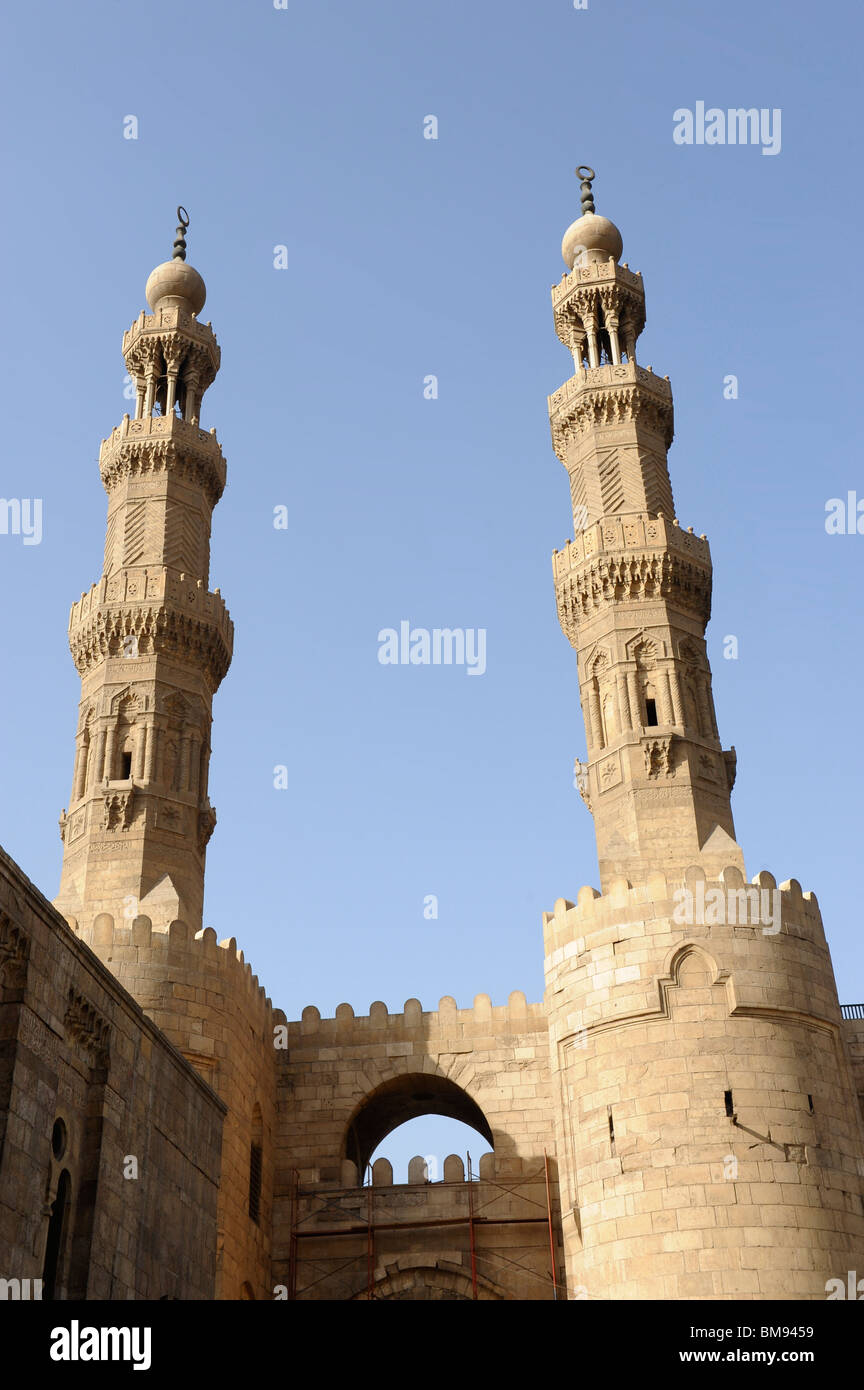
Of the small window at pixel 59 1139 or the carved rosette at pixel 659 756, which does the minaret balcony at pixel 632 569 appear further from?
the small window at pixel 59 1139

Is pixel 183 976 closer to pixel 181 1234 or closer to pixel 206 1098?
pixel 206 1098

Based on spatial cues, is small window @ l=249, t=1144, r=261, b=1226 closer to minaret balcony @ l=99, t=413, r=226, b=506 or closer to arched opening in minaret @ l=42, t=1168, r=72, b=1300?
arched opening in minaret @ l=42, t=1168, r=72, b=1300

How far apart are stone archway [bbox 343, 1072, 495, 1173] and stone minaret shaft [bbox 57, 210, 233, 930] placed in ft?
15.7

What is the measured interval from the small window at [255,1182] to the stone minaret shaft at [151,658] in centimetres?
406

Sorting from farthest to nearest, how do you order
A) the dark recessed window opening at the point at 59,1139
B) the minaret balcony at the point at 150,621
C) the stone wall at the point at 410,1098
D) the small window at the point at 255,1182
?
the minaret balcony at the point at 150,621 < the stone wall at the point at 410,1098 < the small window at the point at 255,1182 < the dark recessed window opening at the point at 59,1139

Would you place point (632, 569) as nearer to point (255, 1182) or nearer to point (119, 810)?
point (119, 810)

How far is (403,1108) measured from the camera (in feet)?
90.0

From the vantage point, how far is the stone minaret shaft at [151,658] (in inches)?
1007

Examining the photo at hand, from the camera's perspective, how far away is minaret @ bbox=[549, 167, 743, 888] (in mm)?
25156

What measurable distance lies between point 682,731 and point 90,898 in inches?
431

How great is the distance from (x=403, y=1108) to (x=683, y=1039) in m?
8.76

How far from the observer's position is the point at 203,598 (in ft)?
94.0

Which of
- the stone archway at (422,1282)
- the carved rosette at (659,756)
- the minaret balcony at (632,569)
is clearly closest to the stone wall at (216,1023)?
the stone archway at (422,1282)
